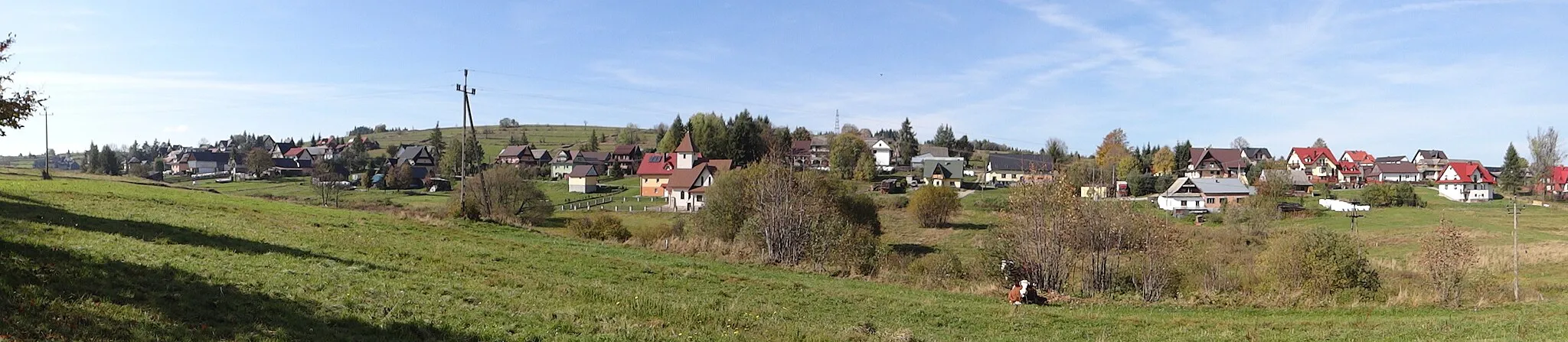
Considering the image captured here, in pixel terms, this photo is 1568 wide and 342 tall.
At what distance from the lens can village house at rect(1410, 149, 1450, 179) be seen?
392 feet

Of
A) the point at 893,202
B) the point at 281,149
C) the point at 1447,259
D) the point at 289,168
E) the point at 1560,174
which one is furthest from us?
the point at 281,149

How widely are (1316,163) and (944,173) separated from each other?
205ft

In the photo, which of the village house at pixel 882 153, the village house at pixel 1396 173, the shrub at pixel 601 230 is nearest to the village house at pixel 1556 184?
the village house at pixel 1396 173

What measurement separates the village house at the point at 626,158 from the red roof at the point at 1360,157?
11401 cm

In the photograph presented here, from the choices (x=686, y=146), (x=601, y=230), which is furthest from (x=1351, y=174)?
(x=601, y=230)

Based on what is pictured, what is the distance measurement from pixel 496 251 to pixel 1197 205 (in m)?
72.2

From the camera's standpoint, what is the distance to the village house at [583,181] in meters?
92.9

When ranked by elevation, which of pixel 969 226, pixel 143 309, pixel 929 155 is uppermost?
pixel 929 155

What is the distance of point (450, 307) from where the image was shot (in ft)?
41.0

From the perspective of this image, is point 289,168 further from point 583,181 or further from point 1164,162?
point 1164,162

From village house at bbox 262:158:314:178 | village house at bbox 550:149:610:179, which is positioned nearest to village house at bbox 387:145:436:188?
village house at bbox 262:158:314:178

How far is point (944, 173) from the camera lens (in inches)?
3999

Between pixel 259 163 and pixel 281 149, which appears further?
pixel 281 149

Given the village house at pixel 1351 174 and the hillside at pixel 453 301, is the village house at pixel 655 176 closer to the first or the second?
the hillside at pixel 453 301
